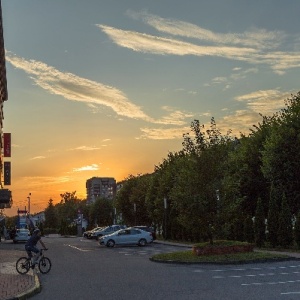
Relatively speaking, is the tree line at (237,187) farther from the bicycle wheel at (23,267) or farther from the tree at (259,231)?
the bicycle wheel at (23,267)

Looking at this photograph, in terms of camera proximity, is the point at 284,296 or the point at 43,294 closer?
the point at 284,296

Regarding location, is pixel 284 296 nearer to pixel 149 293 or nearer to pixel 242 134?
pixel 149 293

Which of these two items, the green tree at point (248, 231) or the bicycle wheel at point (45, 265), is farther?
the green tree at point (248, 231)

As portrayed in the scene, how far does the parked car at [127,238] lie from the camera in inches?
1966

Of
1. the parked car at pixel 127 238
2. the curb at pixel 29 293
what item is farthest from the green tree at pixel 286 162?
the curb at pixel 29 293

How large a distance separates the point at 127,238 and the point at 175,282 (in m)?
32.6

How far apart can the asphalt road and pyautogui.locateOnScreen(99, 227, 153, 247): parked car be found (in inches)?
936

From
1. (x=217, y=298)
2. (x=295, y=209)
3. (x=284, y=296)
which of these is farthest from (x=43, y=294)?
(x=295, y=209)

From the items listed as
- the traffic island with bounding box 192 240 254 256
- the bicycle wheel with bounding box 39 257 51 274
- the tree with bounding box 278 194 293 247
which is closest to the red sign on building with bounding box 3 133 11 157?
the tree with bounding box 278 194 293 247

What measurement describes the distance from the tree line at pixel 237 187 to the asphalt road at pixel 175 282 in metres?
5.41

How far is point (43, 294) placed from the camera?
53.9 ft

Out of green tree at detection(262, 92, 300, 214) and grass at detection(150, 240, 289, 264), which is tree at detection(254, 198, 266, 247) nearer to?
green tree at detection(262, 92, 300, 214)

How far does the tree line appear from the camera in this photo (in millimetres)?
30859

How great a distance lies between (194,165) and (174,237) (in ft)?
98.6
